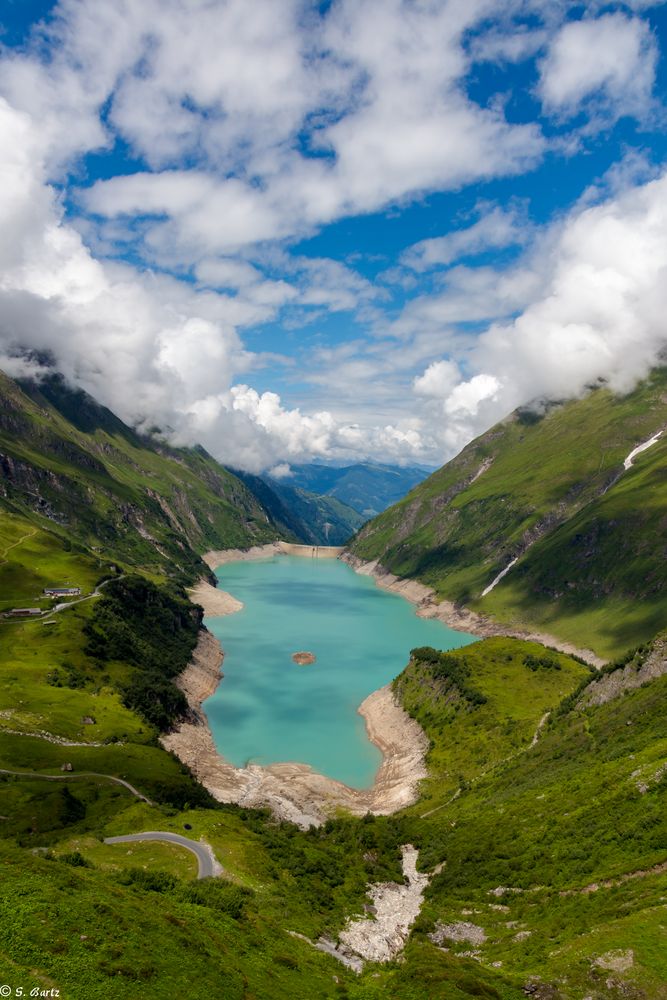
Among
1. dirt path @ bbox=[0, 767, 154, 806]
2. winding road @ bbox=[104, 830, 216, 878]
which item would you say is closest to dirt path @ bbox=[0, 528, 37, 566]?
dirt path @ bbox=[0, 767, 154, 806]

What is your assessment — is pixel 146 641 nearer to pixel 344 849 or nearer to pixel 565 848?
pixel 344 849

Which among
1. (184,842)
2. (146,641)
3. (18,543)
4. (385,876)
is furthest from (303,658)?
(184,842)

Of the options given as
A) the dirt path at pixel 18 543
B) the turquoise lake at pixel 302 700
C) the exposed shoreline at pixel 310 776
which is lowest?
the exposed shoreline at pixel 310 776

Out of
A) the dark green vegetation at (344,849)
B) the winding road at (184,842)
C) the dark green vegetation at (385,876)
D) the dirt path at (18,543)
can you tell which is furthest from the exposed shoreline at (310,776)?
the dirt path at (18,543)

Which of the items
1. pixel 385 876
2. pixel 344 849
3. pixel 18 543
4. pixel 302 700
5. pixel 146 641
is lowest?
pixel 385 876

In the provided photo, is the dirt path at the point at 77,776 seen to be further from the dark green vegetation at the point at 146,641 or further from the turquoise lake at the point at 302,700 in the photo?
the turquoise lake at the point at 302,700

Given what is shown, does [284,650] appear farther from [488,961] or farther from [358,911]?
[488,961]
